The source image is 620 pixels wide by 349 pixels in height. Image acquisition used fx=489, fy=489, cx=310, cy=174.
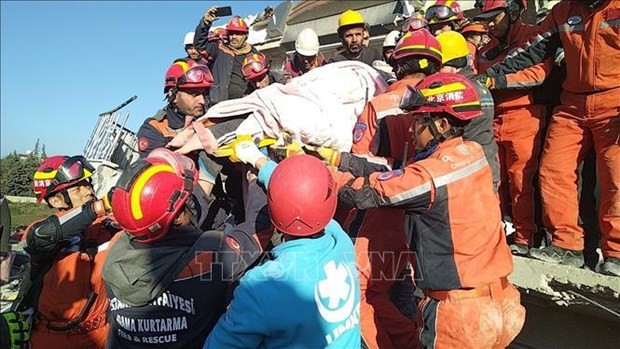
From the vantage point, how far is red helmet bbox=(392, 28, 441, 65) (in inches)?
128

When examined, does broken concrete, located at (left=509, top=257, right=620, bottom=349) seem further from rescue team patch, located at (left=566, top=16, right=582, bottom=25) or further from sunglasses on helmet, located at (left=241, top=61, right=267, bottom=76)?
sunglasses on helmet, located at (left=241, top=61, right=267, bottom=76)

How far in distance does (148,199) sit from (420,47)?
6.74 feet

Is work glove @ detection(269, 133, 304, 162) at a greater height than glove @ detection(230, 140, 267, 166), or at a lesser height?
lesser

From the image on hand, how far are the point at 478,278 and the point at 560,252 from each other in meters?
1.13

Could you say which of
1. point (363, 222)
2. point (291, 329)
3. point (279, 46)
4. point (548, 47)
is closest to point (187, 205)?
point (291, 329)

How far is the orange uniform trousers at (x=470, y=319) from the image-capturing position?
2.62 metres

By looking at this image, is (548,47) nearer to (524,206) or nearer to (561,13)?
(561,13)

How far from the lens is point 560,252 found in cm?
342

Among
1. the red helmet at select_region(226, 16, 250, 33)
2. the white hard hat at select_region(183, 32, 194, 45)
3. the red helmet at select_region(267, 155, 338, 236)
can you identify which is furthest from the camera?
the white hard hat at select_region(183, 32, 194, 45)

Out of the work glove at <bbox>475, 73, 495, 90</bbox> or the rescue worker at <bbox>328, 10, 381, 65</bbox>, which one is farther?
the rescue worker at <bbox>328, 10, 381, 65</bbox>

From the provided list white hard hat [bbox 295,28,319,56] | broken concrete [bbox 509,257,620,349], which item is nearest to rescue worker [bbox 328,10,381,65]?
white hard hat [bbox 295,28,319,56]

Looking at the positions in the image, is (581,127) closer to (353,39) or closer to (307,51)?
(353,39)

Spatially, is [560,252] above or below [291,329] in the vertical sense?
below

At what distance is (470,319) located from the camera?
262cm
